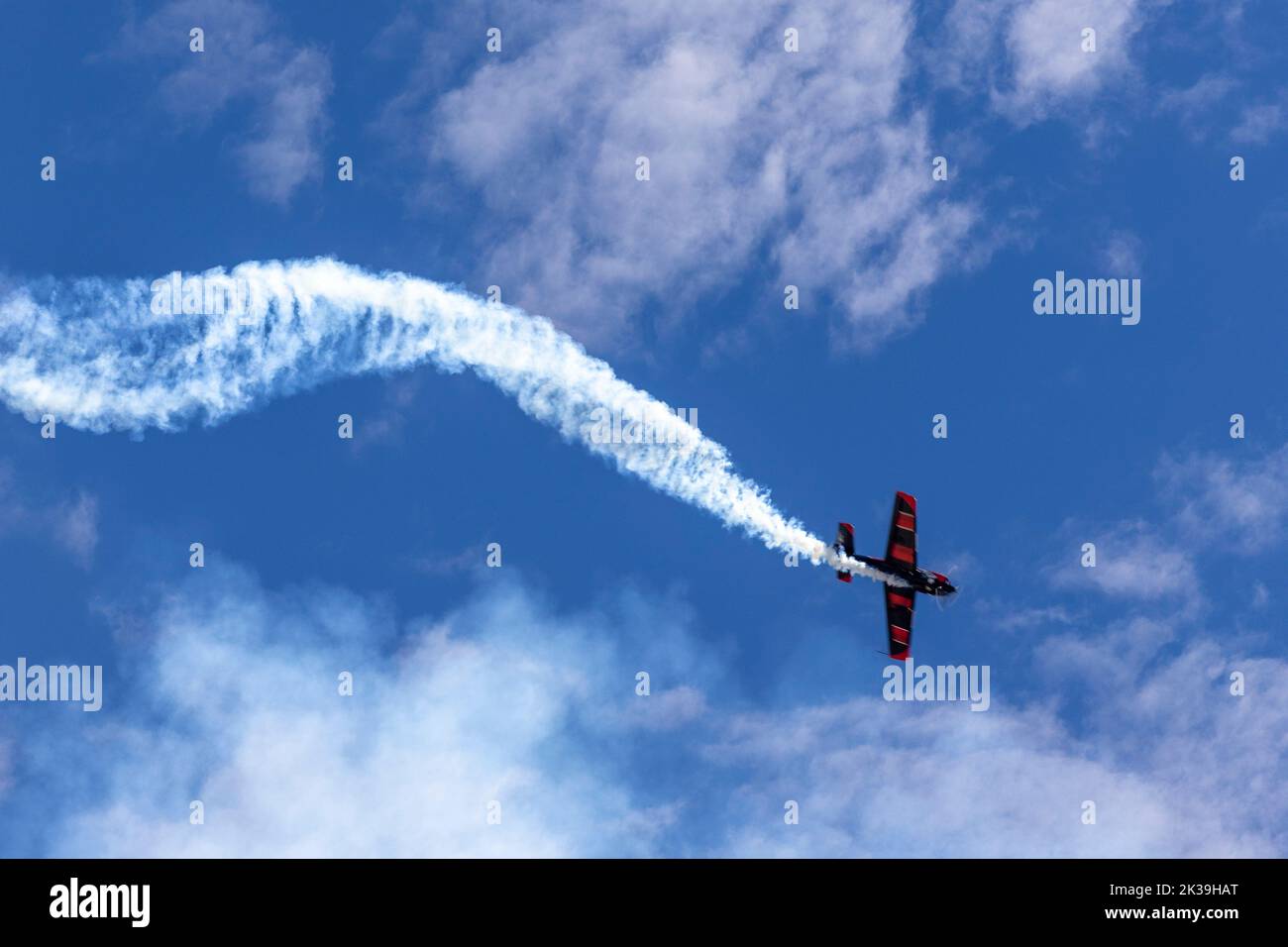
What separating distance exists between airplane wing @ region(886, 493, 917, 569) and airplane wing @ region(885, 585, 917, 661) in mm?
5466

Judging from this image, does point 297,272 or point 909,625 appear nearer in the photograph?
point 297,272

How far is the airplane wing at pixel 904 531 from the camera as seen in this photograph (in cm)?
11781

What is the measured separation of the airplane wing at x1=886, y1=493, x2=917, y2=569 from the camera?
11781 cm

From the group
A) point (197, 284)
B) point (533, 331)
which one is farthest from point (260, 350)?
point (533, 331)

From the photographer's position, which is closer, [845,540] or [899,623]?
[845,540]

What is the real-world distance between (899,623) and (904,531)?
9038 millimetres

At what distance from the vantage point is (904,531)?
11831cm

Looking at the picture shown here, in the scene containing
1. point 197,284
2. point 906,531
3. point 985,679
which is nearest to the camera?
point 197,284

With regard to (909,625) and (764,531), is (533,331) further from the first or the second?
(909,625)

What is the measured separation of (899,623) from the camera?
124 m

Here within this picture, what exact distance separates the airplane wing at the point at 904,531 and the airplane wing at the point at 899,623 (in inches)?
215
